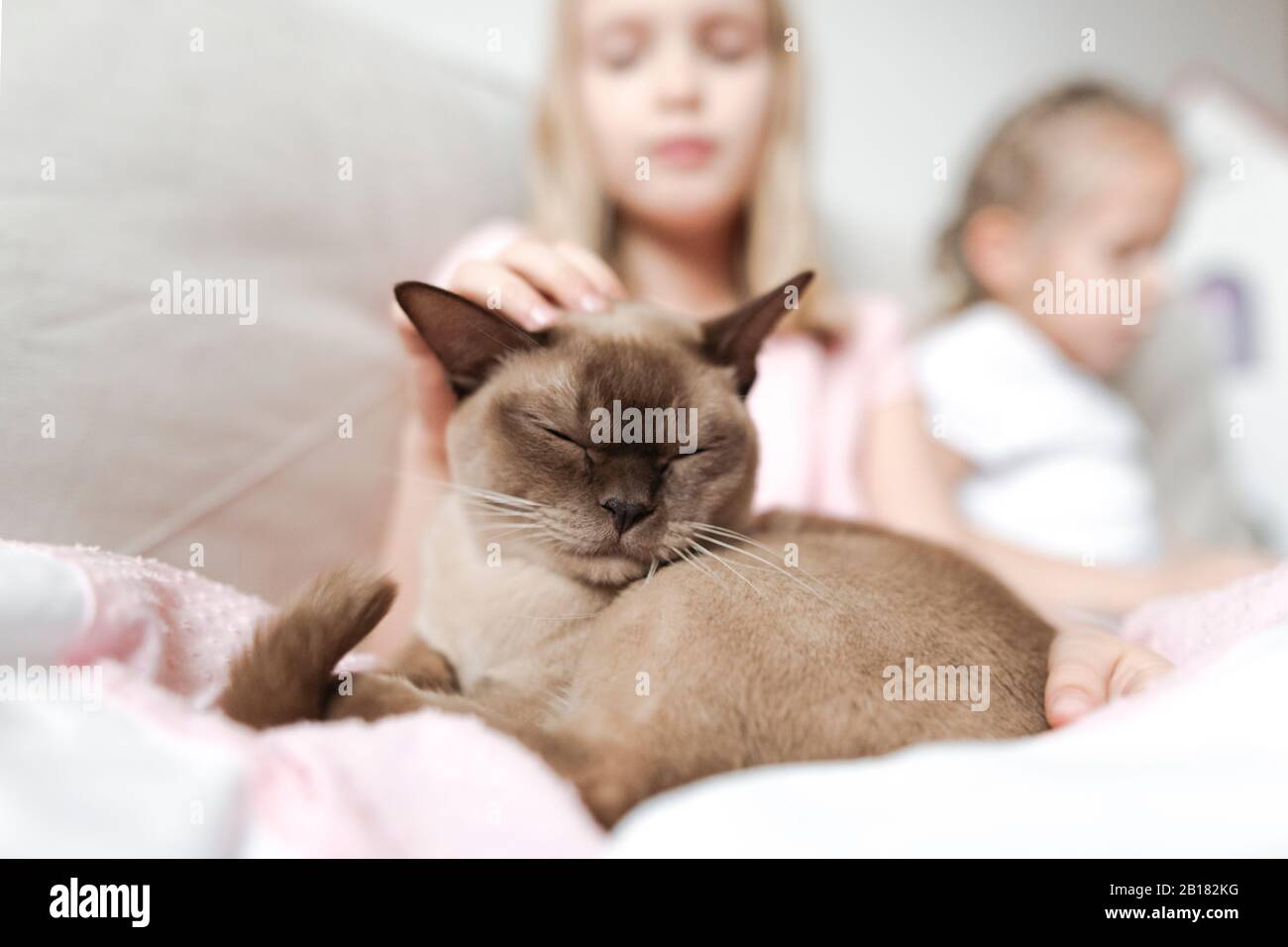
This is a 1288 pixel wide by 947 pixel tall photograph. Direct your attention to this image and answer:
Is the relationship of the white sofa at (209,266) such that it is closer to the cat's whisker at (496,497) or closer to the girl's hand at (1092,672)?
the cat's whisker at (496,497)

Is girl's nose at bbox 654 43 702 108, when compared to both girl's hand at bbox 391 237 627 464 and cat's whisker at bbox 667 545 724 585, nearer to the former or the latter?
girl's hand at bbox 391 237 627 464

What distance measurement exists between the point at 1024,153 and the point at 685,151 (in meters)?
0.88

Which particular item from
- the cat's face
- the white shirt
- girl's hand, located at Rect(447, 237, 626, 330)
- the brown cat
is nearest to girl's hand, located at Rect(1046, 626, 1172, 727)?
the brown cat

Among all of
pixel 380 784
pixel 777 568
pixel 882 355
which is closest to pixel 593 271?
pixel 777 568

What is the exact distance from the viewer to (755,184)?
1713mm

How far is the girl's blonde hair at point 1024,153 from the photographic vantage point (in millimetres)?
1894

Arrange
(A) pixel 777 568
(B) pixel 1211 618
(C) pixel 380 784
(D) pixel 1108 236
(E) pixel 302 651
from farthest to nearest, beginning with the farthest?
(D) pixel 1108 236 < (B) pixel 1211 618 < (A) pixel 777 568 < (E) pixel 302 651 < (C) pixel 380 784

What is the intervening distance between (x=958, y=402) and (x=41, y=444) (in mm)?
1552

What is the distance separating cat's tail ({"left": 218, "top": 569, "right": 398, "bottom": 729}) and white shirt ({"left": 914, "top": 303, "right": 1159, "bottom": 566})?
137 centimetres

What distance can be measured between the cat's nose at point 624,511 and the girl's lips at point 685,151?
90 centimetres

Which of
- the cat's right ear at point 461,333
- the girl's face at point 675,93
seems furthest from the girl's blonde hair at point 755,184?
the cat's right ear at point 461,333

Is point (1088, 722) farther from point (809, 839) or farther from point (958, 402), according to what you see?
point (958, 402)

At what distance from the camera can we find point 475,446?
35.2 inches

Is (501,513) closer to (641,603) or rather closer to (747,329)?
(641,603)
